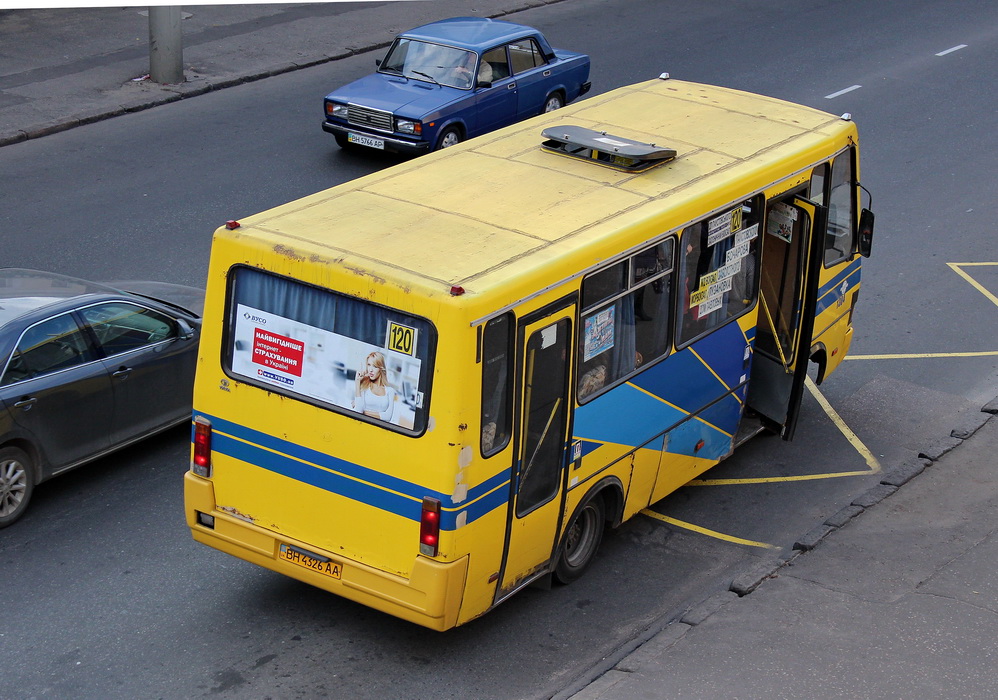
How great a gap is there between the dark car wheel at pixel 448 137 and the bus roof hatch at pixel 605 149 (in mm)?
7543

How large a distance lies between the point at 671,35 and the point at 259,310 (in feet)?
60.3

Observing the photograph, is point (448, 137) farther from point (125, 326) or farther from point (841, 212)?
point (125, 326)

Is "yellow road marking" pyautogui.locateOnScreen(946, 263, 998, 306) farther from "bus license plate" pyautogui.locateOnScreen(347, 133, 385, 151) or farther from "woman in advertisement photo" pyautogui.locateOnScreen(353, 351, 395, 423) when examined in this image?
"woman in advertisement photo" pyautogui.locateOnScreen(353, 351, 395, 423)

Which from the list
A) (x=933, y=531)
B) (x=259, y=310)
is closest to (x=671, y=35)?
(x=933, y=531)

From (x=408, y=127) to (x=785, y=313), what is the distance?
7.75 m

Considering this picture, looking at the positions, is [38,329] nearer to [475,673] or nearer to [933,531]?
[475,673]

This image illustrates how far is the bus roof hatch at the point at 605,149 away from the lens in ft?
29.2

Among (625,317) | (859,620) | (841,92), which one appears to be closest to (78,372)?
(625,317)

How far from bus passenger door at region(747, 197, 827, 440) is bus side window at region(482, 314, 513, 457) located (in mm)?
3515

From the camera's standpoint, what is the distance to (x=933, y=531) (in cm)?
931

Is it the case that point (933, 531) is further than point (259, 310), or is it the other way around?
point (933, 531)

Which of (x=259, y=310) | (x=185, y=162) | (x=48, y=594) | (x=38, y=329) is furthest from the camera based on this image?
(x=185, y=162)

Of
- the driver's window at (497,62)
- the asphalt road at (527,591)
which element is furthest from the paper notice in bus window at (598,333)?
the driver's window at (497,62)

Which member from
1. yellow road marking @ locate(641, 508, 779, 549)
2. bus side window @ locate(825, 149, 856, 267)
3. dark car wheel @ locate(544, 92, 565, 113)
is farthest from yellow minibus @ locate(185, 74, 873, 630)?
dark car wheel @ locate(544, 92, 565, 113)
